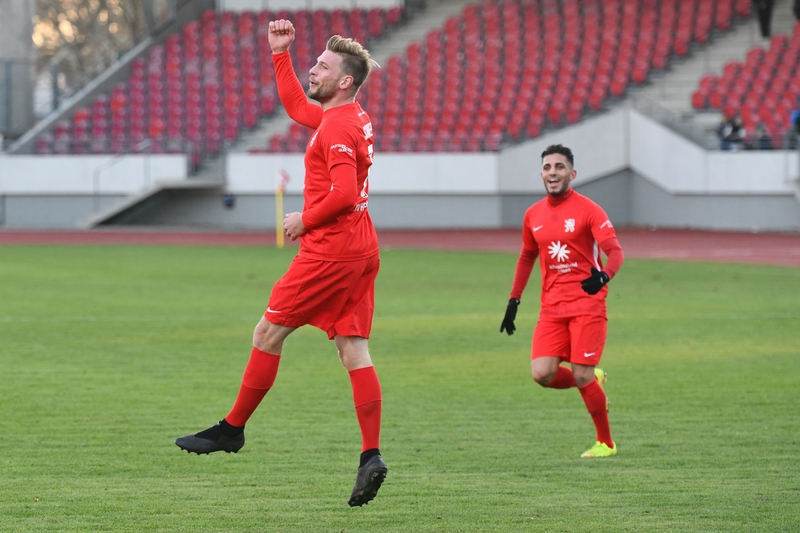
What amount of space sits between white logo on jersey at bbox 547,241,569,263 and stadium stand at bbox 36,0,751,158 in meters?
24.4

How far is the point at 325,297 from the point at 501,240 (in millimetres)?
22873

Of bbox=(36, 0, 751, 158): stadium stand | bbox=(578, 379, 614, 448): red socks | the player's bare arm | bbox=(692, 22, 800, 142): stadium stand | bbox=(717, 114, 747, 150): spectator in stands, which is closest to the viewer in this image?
the player's bare arm

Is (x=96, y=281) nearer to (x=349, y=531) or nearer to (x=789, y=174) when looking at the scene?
(x=349, y=531)

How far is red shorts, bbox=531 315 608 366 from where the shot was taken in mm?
7340

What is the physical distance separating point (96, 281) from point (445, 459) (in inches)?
514

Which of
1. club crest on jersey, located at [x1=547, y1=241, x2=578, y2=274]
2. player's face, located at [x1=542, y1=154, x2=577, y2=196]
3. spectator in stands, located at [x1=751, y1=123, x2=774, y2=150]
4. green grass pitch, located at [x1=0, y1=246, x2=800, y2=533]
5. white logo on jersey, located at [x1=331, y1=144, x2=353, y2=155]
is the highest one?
spectator in stands, located at [x1=751, y1=123, x2=774, y2=150]

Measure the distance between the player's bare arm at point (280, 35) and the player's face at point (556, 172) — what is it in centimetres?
208

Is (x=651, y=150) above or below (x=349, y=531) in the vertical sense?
above

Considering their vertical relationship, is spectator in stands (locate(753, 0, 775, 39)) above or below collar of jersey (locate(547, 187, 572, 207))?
above

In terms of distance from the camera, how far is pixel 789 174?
2861cm

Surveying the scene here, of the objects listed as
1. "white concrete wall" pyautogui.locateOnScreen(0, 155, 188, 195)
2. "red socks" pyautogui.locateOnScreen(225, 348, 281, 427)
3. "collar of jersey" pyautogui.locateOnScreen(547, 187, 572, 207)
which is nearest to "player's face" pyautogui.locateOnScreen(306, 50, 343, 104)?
"red socks" pyautogui.locateOnScreen(225, 348, 281, 427)

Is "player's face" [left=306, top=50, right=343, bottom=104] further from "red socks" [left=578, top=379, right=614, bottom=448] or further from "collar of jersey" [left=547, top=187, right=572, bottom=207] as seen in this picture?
"red socks" [left=578, top=379, right=614, bottom=448]

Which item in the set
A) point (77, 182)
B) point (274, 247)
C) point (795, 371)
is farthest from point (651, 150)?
point (795, 371)

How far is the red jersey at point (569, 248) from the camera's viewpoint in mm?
7402
